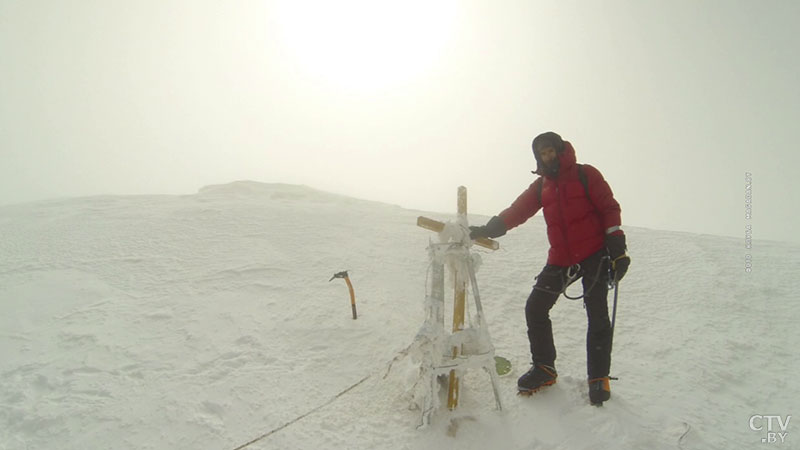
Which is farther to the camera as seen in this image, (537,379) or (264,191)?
(264,191)

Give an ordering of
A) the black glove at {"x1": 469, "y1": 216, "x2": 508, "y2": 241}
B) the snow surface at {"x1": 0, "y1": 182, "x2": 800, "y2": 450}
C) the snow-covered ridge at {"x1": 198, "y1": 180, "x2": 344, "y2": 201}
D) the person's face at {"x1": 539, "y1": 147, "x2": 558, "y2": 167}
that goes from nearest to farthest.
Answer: the snow surface at {"x1": 0, "y1": 182, "x2": 800, "y2": 450} → the person's face at {"x1": 539, "y1": 147, "x2": 558, "y2": 167} → the black glove at {"x1": 469, "y1": 216, "x2": 508, "y2": 241} → the snow-covered ridge at {"x1": 198, "y1": 180, "x2": 344, "y2": 201}

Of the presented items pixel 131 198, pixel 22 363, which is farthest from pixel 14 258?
pixel 131 198

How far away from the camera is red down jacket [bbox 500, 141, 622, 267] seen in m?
3.31

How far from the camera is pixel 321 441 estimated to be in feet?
10.3

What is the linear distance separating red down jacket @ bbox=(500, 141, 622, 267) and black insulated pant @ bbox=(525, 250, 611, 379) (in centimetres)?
11

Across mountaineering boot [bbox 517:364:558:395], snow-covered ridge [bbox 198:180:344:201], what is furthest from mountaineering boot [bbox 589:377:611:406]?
snow-covered ridge [bbox 198:180:344:201]

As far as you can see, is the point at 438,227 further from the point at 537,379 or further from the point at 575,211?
the point at 537,379

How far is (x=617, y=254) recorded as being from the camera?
126 inches

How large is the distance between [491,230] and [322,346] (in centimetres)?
212

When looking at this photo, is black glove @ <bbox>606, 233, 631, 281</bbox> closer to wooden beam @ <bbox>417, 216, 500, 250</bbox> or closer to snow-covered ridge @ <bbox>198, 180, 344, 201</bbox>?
wooden beam @ <bbox>417, 216, 500, 250</bbox>

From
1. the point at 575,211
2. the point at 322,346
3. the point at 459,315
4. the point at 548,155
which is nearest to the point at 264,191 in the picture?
Result: the point at 322,346

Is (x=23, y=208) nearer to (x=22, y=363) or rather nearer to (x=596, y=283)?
(x=22, y=363)

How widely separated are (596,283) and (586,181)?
31.6 inches

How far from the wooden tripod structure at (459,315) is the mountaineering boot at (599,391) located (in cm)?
76
